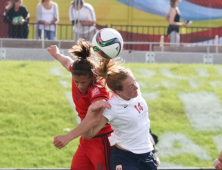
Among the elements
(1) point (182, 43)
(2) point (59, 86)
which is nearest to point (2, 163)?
(2) point (59, 86)

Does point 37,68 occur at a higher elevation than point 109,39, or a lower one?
lower

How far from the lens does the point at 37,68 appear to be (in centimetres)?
1359

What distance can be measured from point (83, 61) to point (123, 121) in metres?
0.75

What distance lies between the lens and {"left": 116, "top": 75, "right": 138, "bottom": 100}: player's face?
6.20 m

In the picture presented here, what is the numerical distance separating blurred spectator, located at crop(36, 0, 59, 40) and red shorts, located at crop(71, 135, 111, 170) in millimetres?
6535

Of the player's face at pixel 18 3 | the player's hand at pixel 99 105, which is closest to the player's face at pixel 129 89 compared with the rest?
the player's hand at pixel 99 105

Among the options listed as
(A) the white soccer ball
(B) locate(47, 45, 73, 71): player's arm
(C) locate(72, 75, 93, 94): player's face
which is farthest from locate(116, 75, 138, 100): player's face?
(B) locate(47, 45, 73, 71): player's arm

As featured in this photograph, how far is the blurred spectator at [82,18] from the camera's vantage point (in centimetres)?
1313

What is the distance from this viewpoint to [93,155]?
6.80 metres

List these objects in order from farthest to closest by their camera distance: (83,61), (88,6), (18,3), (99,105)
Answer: (88,6)
(18,3)
(83,61)
(99,105)

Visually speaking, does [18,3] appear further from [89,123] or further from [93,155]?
[89,123]

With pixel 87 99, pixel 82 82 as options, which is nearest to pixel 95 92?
pixel 82 82

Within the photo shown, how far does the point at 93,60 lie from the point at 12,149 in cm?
501

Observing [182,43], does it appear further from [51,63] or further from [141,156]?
[141,156]
